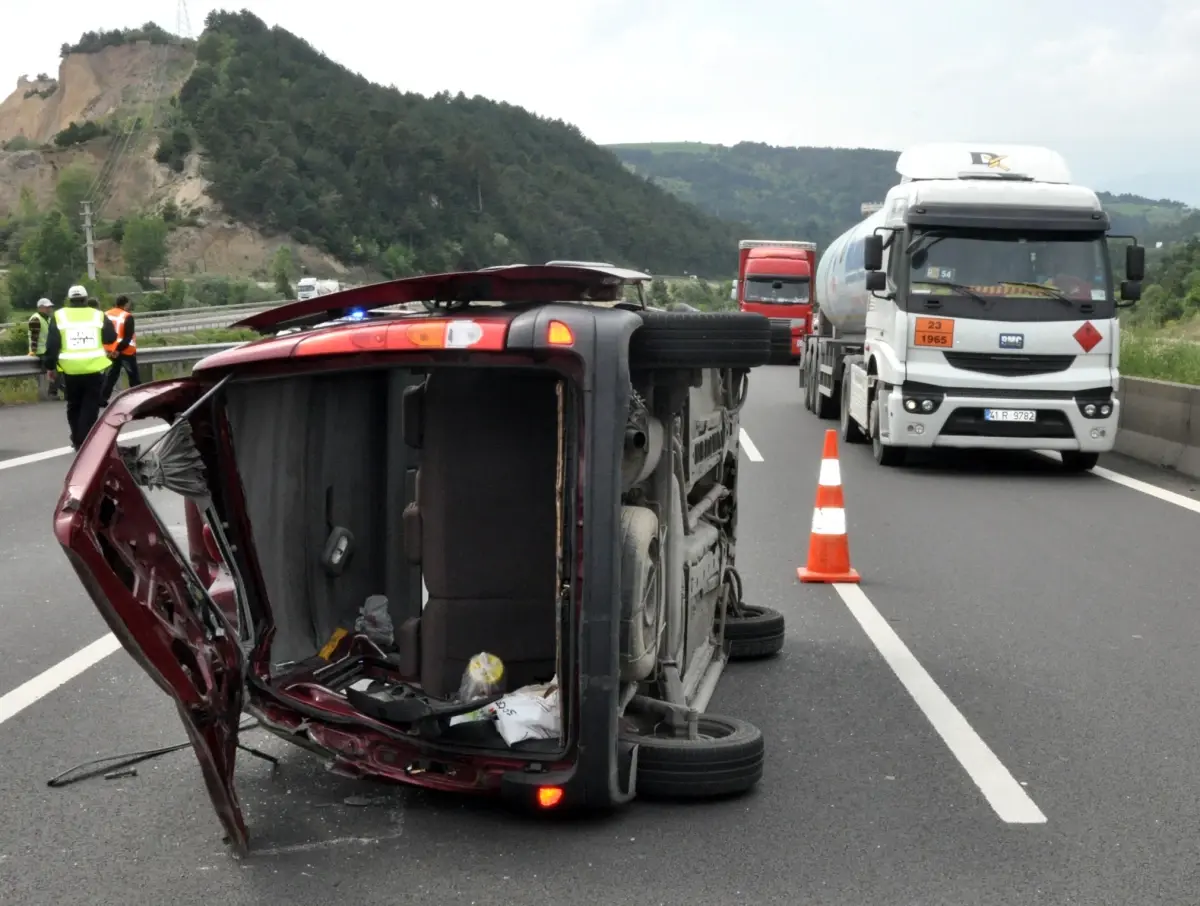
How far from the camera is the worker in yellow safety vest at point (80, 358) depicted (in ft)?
57.0

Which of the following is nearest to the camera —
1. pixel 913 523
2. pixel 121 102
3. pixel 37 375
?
pixel 913 523

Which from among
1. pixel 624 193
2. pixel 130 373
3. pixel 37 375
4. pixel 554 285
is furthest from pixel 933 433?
pixel 624 193

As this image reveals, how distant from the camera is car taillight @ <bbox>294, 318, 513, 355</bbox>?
15.6 ft

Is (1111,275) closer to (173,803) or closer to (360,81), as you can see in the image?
(173,803)

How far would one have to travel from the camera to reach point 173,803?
534 centimetres

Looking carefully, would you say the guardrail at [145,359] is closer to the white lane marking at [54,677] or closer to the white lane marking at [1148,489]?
the white lane marking at [1148,489]

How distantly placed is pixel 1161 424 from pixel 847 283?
22.1 ft

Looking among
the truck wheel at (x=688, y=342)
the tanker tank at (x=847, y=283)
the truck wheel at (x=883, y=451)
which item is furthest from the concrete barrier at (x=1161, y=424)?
the truck wheel at (x=688, y=342)

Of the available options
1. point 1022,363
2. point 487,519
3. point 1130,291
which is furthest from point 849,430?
point 487,519

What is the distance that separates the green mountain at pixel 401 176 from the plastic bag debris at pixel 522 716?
399ft

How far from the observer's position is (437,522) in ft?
17.5

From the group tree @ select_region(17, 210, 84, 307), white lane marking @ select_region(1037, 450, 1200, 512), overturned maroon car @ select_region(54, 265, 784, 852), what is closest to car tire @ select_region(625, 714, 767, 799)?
overturned maroon car @ select_region(54, 265, 784, 852)

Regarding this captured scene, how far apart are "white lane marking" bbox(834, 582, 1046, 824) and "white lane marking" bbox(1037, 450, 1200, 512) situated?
599 cm

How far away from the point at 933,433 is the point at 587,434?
11827mm
